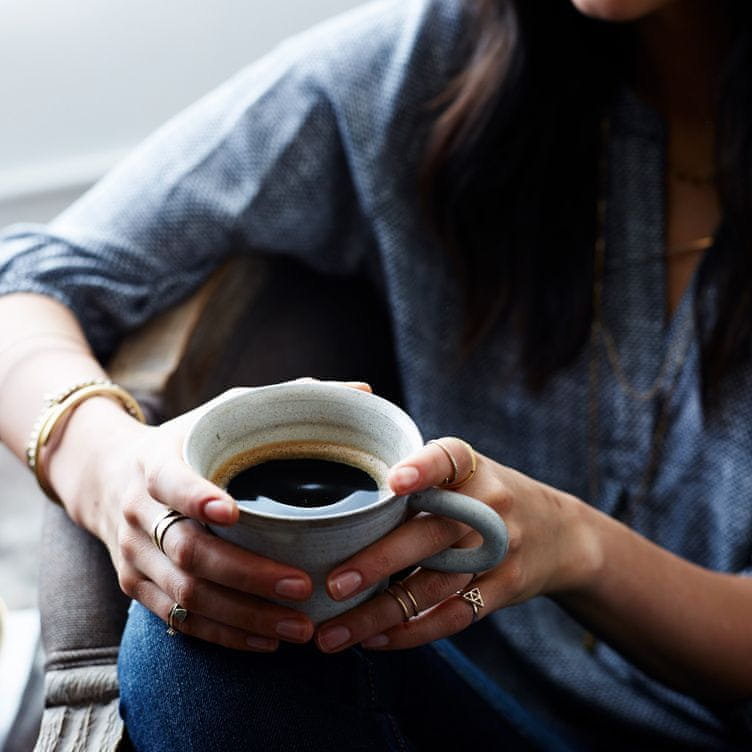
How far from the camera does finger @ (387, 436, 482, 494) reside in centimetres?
48

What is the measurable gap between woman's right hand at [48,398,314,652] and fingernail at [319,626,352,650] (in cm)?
1

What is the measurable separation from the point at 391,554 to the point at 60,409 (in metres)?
0.35

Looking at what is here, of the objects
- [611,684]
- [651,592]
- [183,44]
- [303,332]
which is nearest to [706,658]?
[651,592]

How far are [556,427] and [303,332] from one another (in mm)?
258

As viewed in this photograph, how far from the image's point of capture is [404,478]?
48cm

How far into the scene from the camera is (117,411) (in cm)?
73

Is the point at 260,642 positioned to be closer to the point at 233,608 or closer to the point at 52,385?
the point at 233,608

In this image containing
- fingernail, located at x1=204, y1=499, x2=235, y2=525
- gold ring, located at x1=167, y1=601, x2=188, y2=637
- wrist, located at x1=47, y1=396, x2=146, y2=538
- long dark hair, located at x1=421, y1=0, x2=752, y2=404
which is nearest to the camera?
fingernail, located at x1=204, y1=499, x2=235, y2=525

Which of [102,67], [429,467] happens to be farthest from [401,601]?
[102,67]

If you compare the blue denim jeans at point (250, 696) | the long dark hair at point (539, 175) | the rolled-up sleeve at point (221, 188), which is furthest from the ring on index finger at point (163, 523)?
the long dark hair at point (539, 175)

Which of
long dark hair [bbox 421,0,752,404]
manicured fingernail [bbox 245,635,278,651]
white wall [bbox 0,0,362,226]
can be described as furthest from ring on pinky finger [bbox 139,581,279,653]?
white wall [bbox 0,0,362,226]

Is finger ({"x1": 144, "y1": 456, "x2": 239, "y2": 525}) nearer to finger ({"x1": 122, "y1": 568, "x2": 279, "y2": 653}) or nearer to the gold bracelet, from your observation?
finger ({"x1": 122, "y1": 568, "x2": 279, "y2": 653})

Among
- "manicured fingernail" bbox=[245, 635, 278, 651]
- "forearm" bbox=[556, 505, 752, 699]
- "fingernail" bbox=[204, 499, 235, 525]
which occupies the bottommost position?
"forearm" bbox=[556, 505, 752, 699]

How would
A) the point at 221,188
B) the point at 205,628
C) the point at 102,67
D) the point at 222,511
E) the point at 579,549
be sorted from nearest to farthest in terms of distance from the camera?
the point at 222,511 < the point at 205,628 < the point at 579,549 < the point at 221,188 < the point at 102,67
